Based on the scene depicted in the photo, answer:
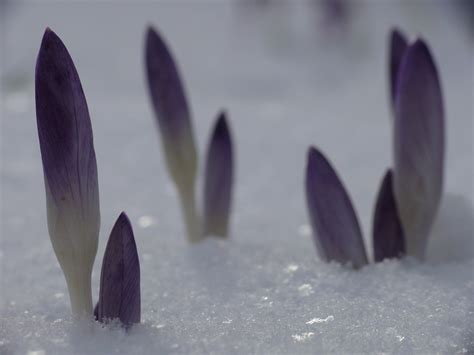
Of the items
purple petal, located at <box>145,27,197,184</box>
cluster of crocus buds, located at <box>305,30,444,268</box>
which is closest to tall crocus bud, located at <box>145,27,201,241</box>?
purple petal, located at <box>145,27,197,184</box>

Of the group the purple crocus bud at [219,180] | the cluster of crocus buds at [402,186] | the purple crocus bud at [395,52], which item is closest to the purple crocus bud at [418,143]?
the cluster of crocus buds at [402,186]

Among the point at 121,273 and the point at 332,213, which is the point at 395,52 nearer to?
the point at 332,213

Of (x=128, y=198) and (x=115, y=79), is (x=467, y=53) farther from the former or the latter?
(x=128, y=198)

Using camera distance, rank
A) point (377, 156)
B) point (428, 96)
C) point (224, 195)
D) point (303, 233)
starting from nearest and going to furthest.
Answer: point (428, 96)
point (224, 195)
point (303, 233)
point (377, 156)

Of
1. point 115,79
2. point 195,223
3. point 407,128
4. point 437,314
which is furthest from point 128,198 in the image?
point 115,79

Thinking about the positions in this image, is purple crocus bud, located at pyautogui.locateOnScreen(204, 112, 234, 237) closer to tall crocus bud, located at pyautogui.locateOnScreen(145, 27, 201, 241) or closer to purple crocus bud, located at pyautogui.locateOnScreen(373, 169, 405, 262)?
tall crocus bud, located at pyautogui.locateOnScreen(145, 27, 201, 241)

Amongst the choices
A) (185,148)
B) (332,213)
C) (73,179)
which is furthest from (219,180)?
(73,179)

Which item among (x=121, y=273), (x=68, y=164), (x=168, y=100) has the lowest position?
(x=121, y=273)

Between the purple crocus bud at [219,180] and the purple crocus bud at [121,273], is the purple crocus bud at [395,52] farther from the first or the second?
the purple crocus bud at [121,273]
